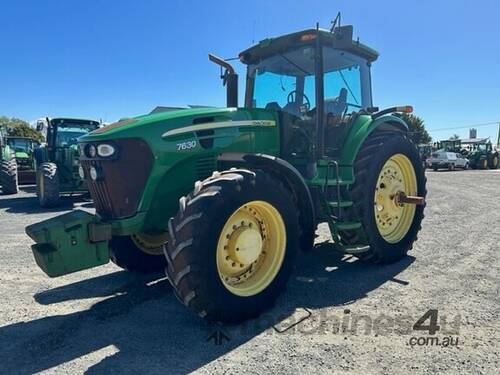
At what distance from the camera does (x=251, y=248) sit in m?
3.29

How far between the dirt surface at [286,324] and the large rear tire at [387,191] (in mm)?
271

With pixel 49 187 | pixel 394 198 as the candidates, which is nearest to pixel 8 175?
pixel 49 187

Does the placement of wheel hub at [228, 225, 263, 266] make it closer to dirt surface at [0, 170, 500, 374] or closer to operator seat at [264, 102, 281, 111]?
dirt surface at [0, 170, 500, 374]

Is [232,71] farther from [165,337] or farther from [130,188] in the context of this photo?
[165,337]

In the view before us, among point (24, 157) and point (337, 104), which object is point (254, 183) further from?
point (24, 157)

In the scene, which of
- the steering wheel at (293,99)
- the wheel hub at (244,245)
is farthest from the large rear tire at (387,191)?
the wheel hub at (244,245)

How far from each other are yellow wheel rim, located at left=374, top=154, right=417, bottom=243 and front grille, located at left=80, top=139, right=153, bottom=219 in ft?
9.24

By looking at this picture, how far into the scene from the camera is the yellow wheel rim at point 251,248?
10.6 ft

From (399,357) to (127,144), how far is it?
2607 mm

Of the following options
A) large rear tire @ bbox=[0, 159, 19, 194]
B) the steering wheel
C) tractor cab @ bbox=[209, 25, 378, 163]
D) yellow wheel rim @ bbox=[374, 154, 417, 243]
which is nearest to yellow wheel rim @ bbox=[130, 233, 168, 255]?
tractor cab @ bbox=[209, 25, 378, 163]

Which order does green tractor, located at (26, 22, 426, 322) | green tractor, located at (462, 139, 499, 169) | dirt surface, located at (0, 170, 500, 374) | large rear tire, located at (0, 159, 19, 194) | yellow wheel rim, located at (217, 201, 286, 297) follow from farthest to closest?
green tractor, located at (462, 139, 499, 169)
large rear tire, located at (0, 159, 19, 194)
yellow wheel rim, located at (217, 201, 286, 297)
green tractor, located at (26, 22, 426, 322)
dirt surface, located at (0, 170, 500, 374)

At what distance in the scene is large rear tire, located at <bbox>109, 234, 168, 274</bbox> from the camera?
4.23 meters

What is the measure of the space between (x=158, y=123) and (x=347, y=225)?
7.34ft

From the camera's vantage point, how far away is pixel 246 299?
319 cm
